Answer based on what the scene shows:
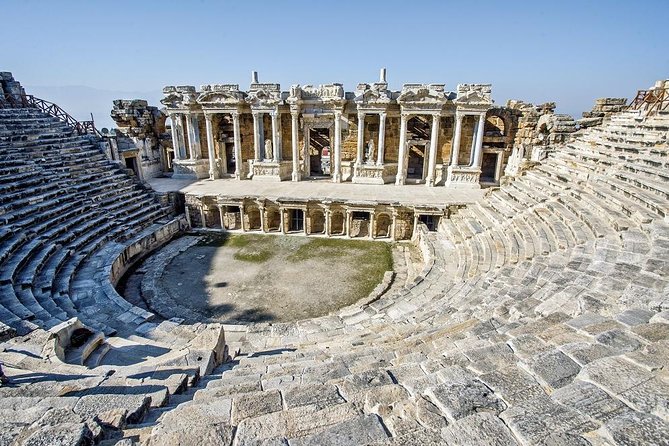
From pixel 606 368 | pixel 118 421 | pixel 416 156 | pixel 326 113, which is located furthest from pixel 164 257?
pixel 416 156

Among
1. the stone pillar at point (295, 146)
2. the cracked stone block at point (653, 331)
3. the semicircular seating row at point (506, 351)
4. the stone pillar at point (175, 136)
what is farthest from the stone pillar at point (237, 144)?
the cracked stone block at point (653, 331)

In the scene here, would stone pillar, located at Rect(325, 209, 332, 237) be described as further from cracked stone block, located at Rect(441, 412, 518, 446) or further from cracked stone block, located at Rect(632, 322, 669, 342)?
cracked stone block, located at Rect(441, 412, 518, 446)

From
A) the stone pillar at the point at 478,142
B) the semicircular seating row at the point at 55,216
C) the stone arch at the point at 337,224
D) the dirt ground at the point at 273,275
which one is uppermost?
the stone pillar at the point at 478,142

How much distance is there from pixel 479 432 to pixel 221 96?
2146 centimetres

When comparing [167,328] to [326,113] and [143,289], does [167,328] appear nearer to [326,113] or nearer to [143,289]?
[143,289]

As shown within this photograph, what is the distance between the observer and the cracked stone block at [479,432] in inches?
98.3

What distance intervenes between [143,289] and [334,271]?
6.87 m

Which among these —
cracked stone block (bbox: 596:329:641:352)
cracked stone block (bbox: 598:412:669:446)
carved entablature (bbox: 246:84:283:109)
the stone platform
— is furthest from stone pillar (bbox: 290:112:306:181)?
cracked stone block (bbox: 598:412:669:446)

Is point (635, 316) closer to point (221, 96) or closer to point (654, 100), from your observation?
point (654, 100)

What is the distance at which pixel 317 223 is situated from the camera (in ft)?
59.0

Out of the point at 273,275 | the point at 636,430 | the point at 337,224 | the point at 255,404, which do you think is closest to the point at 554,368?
the point at 636,430

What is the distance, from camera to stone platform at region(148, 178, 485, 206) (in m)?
17.0

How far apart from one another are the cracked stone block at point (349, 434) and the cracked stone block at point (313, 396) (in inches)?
17.1

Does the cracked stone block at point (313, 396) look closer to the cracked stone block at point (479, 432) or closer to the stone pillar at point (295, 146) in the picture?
the cracked stone block at point (479, 432)
